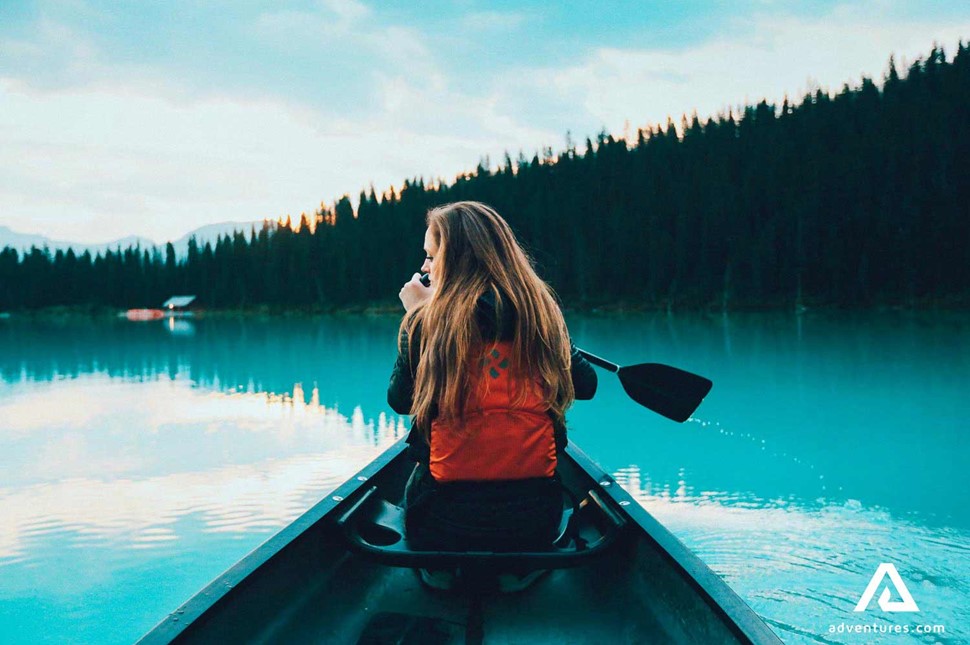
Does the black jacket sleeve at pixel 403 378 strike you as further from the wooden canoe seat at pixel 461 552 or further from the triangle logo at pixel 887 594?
the triangle logo at pixel 887 594

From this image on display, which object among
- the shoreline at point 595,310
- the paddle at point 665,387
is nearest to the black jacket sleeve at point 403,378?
the paddle at point 665,387

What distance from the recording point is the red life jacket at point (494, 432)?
2066 mm

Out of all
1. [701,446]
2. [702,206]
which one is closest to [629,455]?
[701,446]

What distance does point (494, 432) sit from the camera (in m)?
2.08

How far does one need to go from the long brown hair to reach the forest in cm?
5227

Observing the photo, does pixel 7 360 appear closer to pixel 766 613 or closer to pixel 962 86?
pixel 766 613

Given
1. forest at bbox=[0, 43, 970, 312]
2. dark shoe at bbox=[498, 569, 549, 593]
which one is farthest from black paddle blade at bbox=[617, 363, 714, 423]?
forest at bbox=[0, 43, 970, 312]

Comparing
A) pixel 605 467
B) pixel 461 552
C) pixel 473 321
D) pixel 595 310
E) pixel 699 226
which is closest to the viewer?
pixel 473 321

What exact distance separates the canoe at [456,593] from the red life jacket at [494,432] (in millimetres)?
271

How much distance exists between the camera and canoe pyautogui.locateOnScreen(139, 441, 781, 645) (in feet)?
6.30

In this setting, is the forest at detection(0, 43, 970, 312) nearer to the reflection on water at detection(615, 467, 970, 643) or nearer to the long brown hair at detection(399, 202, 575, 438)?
the reflection on water at detection(615, 467, 970, 643)

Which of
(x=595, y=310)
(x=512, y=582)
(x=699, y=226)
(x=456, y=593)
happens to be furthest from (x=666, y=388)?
(x=699, y=226)

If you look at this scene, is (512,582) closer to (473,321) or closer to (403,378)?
(403,378)

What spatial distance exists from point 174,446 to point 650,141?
69694 mm
